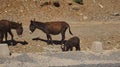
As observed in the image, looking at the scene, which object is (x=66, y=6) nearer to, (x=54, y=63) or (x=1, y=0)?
(x=1, y=0)

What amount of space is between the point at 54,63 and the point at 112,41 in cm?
824

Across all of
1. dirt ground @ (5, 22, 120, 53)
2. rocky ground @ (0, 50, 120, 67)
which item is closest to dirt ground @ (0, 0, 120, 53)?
dirt ground @ (5, 22, 120, 53)

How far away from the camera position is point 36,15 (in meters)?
24.9

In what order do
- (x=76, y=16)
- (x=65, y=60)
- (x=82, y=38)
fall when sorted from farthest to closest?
(x=76, y=16) < (x=82, y=38) < (x=65, y=60)

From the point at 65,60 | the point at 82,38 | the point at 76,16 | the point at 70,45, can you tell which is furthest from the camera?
the point at 76,16

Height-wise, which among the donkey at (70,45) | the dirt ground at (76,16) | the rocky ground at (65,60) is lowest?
the dirt ground at (76,16)

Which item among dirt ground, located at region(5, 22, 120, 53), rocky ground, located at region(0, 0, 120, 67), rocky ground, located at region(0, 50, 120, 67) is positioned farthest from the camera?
dirt ground, located at region(5, 22, 120, 53)

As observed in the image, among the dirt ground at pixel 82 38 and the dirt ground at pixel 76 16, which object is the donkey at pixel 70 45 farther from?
the dirt ground at pixel 76 16

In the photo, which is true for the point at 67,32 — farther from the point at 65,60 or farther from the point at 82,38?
the point at 65,60

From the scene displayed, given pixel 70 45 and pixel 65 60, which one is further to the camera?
pixel 70 45

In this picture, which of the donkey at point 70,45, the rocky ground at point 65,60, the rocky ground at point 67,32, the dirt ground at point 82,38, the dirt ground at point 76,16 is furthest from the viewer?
the dirt ground at point 76,16

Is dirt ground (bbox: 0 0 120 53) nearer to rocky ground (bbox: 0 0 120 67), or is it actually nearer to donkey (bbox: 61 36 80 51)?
rocky ground (bbox: 0 0 120 67)

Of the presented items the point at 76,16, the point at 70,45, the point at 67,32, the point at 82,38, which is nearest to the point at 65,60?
the point at 70,45

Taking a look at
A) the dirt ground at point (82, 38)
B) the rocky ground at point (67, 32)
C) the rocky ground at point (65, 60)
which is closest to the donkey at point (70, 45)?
the rocky ground at point (67, 32)
